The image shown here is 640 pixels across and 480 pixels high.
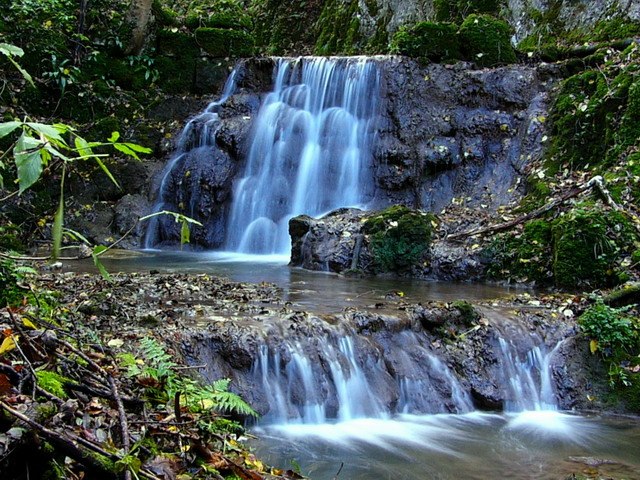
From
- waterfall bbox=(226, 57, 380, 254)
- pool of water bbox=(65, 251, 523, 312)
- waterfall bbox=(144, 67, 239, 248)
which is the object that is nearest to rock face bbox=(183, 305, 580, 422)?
pool of water bbox=(65, 251, 523, 312)

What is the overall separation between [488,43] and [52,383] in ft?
44.8

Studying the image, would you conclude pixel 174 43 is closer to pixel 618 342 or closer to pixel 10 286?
pixel 10 286

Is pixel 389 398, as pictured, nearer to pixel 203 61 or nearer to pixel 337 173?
pixel 337 173

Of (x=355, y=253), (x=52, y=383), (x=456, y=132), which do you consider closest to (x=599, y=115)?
(x=456, y=132)

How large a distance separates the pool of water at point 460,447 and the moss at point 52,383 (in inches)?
79.7

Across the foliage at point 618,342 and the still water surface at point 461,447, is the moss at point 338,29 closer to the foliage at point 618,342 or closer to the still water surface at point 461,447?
the foliage at point 618,342

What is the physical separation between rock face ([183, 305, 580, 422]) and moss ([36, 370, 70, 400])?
2542 millimetres

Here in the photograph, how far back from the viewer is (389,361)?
5676 millimetres

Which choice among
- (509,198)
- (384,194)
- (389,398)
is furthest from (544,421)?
(384,194)

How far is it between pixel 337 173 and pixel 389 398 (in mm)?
8458

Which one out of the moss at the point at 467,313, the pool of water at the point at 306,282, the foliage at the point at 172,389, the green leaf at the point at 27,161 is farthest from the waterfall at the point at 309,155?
the green leaf at the point at 27,161

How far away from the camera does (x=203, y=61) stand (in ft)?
52.5

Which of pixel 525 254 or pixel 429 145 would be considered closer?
pixel 525 254

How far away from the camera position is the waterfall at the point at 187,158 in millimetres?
13773
